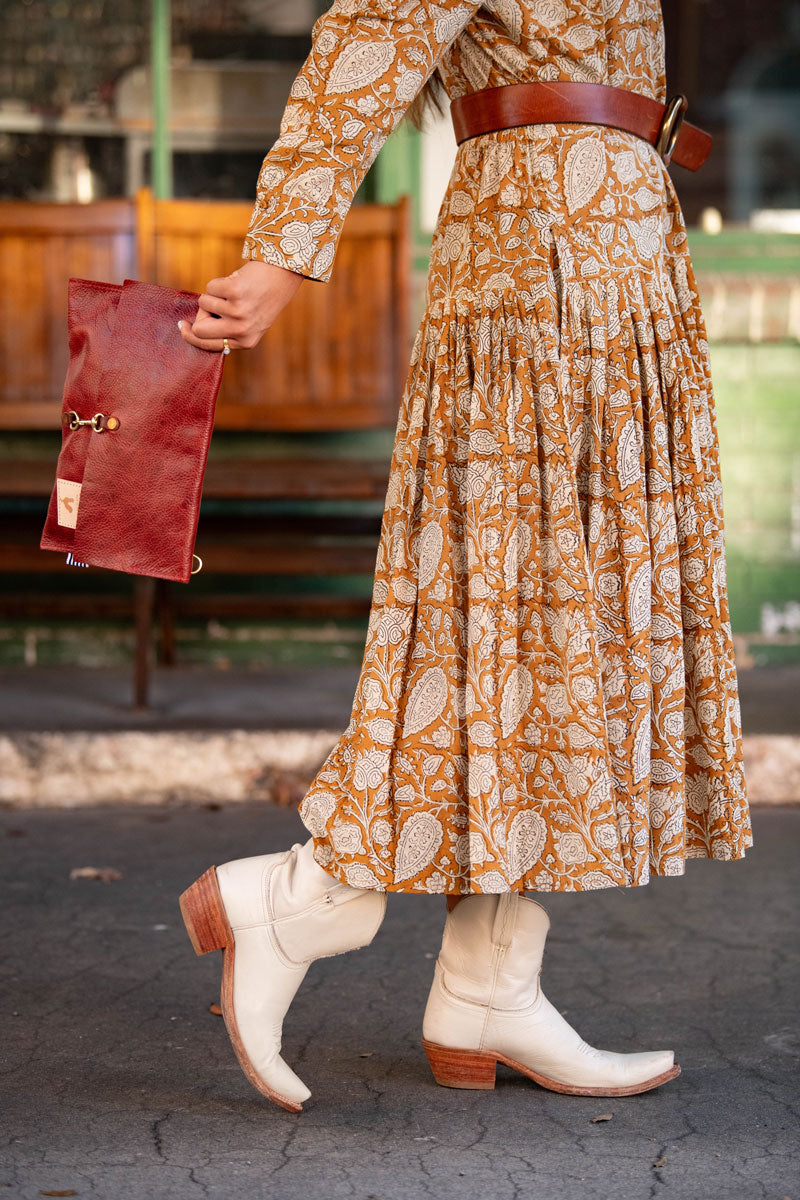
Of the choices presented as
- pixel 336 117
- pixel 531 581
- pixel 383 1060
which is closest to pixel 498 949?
pixel 383 1060

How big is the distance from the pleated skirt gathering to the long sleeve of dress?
0.22 metres

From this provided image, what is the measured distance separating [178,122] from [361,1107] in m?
3.94

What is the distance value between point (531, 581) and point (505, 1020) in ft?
2.14

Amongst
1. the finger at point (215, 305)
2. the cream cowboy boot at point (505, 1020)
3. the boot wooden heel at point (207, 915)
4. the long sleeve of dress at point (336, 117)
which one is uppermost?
the long sleeve of dress at point (336, 117)

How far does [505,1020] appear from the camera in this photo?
204cm

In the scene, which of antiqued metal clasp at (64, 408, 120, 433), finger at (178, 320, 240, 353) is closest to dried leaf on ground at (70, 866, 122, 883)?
antiqued metal clasp at (64, 408, 120, 433)

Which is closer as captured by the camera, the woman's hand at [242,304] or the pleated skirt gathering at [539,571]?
the woman's hand at [242,304]

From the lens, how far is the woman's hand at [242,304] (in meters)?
1.75

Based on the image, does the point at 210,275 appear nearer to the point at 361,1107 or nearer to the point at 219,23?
the point at 219,23

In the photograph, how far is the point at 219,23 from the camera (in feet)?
16.4

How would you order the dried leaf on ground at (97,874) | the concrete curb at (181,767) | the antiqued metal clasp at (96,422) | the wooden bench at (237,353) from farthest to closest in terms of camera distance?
the wooden bench at (237,353) < the concrete curb at (181,767) < the dried leaf on ground at (97,874) < the antiqued metal clasp at (96,422)

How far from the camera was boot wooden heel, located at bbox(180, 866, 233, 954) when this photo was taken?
193 cm

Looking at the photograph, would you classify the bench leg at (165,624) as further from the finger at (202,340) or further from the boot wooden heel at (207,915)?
the finger at (202,340)

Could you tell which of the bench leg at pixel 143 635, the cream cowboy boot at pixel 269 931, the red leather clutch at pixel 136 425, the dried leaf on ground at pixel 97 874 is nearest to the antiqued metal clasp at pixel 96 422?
the red leather clutch at pixel 136 425
